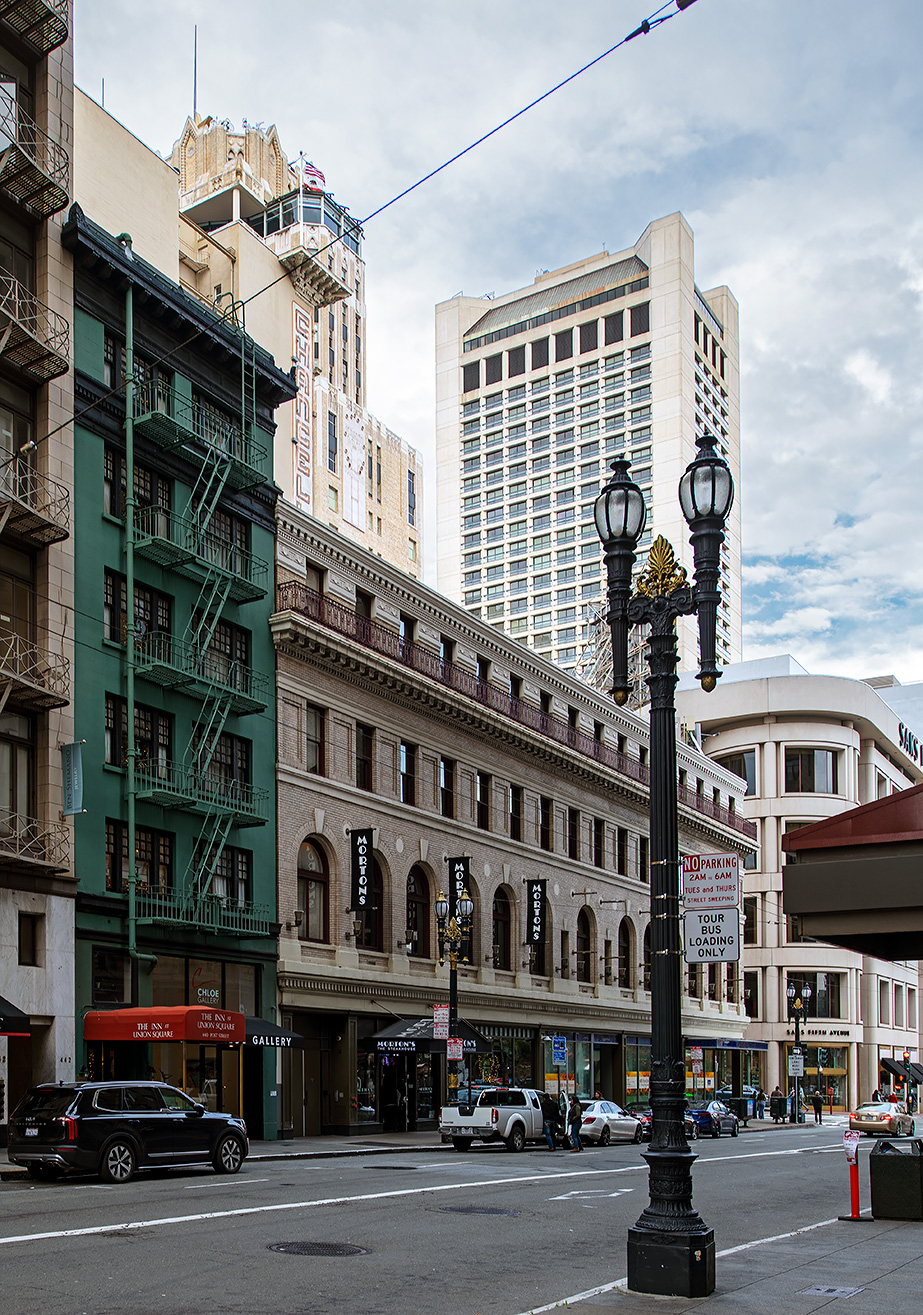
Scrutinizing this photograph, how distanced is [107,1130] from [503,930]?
2952 cm

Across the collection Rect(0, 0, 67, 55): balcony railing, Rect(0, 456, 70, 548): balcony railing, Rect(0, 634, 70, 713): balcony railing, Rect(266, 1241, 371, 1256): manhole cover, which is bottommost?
Rect(266, 1241, 371, 1256): manhole cover

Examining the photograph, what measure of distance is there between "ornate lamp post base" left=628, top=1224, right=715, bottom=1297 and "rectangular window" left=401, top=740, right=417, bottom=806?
32.7m

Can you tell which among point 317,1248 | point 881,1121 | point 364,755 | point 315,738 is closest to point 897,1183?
point 317,1248

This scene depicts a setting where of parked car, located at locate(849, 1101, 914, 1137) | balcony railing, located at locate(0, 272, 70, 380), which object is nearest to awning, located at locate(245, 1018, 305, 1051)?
balcony railing, located at locate(0, 272, 70, 380)

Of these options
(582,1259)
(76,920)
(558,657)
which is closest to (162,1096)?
(76,920)

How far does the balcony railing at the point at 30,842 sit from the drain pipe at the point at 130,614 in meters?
2.43

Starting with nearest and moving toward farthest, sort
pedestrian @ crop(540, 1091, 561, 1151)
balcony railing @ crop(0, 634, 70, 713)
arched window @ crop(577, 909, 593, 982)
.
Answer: balcony railing @ crop(0, 634, 70, 713) < pedestrian @ crop(540, 1091, 561, 1151) < arched window @ crop(577, 909, 593, 982)

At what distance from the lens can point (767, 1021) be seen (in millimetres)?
90250

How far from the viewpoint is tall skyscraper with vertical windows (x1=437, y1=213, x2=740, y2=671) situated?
467 feet

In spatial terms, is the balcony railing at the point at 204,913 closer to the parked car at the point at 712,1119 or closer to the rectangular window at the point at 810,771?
the parked car at the point at 712,1119

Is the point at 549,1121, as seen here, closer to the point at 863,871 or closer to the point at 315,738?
the point at 315,738

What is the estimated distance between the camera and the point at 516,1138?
3319cm

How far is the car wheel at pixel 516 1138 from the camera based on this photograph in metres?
33.1

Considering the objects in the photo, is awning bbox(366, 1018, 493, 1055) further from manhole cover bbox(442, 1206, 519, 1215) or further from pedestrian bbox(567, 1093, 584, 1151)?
manhole cover bbox(442, 1206, 519, 1215)
